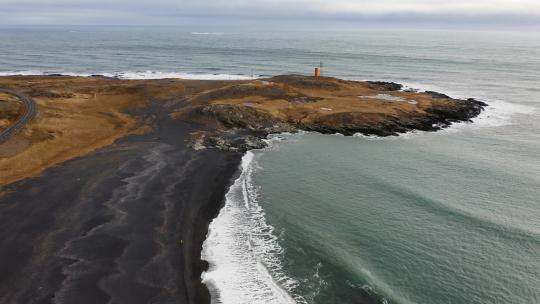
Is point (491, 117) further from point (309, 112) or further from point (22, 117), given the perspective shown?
point (22, 117)

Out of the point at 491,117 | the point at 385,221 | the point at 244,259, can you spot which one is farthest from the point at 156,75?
the point at 244,259

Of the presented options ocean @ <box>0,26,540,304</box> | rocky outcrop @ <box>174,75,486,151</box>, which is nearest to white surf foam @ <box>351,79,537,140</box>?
ocean @ <box>0,26,540,304</box>

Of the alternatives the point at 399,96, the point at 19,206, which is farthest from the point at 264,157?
the point at 399,96

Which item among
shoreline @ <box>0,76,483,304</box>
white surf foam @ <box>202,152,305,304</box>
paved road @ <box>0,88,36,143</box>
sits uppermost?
paved road @ <box>0,88,36,143</box>

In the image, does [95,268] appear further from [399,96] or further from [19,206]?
[399,96]

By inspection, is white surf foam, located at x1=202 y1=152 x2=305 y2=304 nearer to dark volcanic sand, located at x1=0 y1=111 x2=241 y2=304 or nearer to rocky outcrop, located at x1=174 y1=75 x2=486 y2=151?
dark volcanic sand, located at x1=0 y1=111 x2=241 y2=304

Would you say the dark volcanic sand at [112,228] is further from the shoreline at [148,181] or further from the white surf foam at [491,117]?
the white surf foam at [491,117]

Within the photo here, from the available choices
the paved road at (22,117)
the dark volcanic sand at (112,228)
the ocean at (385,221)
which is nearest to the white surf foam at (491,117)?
the ocean at (385,221)
